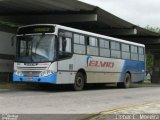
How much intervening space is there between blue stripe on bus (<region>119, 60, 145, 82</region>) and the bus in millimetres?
2686

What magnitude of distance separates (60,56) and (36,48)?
3.78 feet

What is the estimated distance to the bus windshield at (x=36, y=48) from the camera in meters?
21.8

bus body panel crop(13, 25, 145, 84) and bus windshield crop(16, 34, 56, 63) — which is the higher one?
bus windshield crop(16, 34, 56, 63)

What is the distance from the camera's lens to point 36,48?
22.1 metres

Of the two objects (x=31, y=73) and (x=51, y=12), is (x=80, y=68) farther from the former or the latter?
(x=51, y=12)

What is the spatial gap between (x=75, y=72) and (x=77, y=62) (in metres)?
0.50

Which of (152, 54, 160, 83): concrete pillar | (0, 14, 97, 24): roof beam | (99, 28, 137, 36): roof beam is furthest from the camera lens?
(152, 54, 160, 83): concrete pillar

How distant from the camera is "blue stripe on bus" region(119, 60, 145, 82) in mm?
Answer: 30045

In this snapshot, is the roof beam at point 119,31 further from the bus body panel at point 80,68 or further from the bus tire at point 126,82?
the bus tire at point 126,82

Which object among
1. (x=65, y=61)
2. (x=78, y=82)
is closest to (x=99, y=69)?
(x=78, y=82)

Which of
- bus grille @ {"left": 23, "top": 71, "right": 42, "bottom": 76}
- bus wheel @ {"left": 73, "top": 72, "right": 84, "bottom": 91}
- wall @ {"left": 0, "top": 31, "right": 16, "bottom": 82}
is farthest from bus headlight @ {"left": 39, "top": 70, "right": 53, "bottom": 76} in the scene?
wall @ {"left": 0, "top": 31, "right": 16, "bottom": 82}

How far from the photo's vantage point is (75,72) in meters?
23.5

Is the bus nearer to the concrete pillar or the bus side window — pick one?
the bus side window

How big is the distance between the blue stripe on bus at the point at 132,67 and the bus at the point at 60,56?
8.81ft
